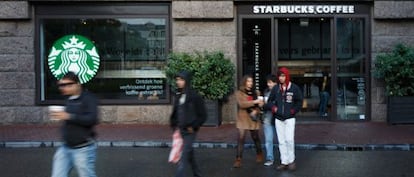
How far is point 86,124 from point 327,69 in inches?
432

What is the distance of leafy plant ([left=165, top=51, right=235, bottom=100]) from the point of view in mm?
14883

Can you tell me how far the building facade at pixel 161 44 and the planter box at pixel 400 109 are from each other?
0.64m

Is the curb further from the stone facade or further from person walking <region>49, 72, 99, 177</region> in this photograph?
person walking <region>49, 72, 99, 177</region>

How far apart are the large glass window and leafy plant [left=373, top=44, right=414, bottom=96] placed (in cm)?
573

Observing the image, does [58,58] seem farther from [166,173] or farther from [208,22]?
[166,173]

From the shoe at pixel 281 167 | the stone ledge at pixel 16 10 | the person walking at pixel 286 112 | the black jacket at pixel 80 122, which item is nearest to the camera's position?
the black jacket at pixel 80 122

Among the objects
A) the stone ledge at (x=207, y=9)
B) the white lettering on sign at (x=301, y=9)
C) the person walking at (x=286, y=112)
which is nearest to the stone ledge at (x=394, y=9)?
the white lettering on sign at (x=301, y=9)

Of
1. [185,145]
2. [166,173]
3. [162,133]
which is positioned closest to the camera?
[185,145]

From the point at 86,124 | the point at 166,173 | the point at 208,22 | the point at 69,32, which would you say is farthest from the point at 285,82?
the point at 69,32

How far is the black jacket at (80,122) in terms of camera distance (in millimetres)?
6375

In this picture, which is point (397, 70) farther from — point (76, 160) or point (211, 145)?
point (76, 160)

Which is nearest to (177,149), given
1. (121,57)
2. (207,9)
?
(207,9)

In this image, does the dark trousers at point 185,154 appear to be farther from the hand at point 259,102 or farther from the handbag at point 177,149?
the hand at point 259,102

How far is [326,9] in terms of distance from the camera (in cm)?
1581
